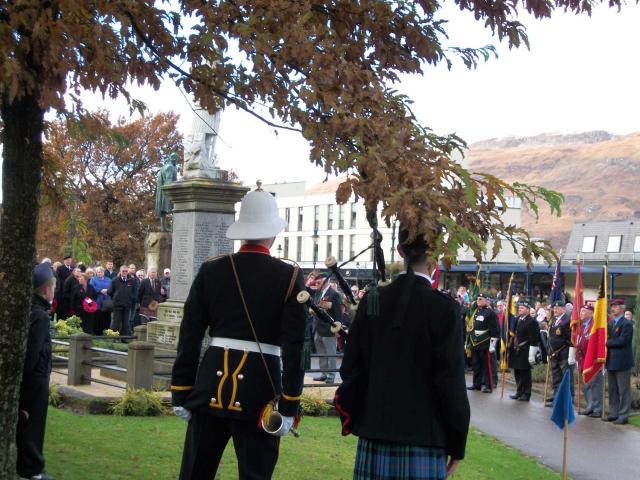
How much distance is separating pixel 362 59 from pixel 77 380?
890cm

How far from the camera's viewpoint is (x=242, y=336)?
578 cm

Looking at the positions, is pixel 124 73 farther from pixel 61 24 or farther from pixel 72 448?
pixel 72 448

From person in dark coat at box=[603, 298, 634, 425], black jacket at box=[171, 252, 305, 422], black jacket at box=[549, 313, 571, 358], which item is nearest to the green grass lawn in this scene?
black jacket at box=[171, 252, 305, 422]

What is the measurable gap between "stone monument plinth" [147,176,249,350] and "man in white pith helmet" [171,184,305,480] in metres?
10.6

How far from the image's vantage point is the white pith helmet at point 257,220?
19.8 ft

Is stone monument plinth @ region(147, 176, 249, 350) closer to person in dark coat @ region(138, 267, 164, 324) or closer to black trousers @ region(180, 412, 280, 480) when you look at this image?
A: person in dark coat @ region(138, 267, 164, 324)

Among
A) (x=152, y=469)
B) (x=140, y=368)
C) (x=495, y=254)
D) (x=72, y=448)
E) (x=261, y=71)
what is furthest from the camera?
(x=140, y=368)

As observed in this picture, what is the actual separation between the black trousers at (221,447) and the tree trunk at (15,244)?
199cm

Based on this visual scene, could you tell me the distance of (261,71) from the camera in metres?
6.73

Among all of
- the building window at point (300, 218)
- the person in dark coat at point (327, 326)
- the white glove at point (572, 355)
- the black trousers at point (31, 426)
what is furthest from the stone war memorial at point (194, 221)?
the building window at point (300, 218)

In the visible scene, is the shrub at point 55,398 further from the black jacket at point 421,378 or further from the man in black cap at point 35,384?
the black jacket at point 421,378

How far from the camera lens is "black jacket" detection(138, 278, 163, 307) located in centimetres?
2317

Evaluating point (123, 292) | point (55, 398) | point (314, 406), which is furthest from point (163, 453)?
point (123, 292)

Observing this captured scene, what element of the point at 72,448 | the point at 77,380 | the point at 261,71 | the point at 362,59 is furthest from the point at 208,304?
the point at 77,380
